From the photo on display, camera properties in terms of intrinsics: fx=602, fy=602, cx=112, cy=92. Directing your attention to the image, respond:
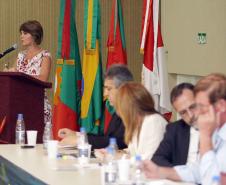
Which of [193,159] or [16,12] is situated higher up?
[16,12]

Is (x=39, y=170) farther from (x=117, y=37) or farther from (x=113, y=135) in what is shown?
(x=117, y=37)

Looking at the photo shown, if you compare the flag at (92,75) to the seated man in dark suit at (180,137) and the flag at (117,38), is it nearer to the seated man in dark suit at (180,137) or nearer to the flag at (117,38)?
the flag at (117,38)

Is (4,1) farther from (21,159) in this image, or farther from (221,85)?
(221,85)

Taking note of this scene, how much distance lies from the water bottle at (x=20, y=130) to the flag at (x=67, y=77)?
1.34 m

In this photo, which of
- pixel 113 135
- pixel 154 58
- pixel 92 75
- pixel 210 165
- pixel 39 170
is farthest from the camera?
pixel 92 75

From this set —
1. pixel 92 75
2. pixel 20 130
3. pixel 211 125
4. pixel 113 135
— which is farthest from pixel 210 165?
pixel 92 75

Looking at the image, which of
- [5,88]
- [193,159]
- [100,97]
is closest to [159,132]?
[193,159]

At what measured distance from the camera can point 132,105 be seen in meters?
3.66

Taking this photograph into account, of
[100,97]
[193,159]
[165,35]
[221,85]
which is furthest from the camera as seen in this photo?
[165,35]

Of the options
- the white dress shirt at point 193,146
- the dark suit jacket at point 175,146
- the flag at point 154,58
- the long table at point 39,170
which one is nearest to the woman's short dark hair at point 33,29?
the flag at point 154,58

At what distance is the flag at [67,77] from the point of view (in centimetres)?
650

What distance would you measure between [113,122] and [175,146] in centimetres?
106

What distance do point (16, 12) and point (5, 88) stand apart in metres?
2.62

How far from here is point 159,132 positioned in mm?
3793
